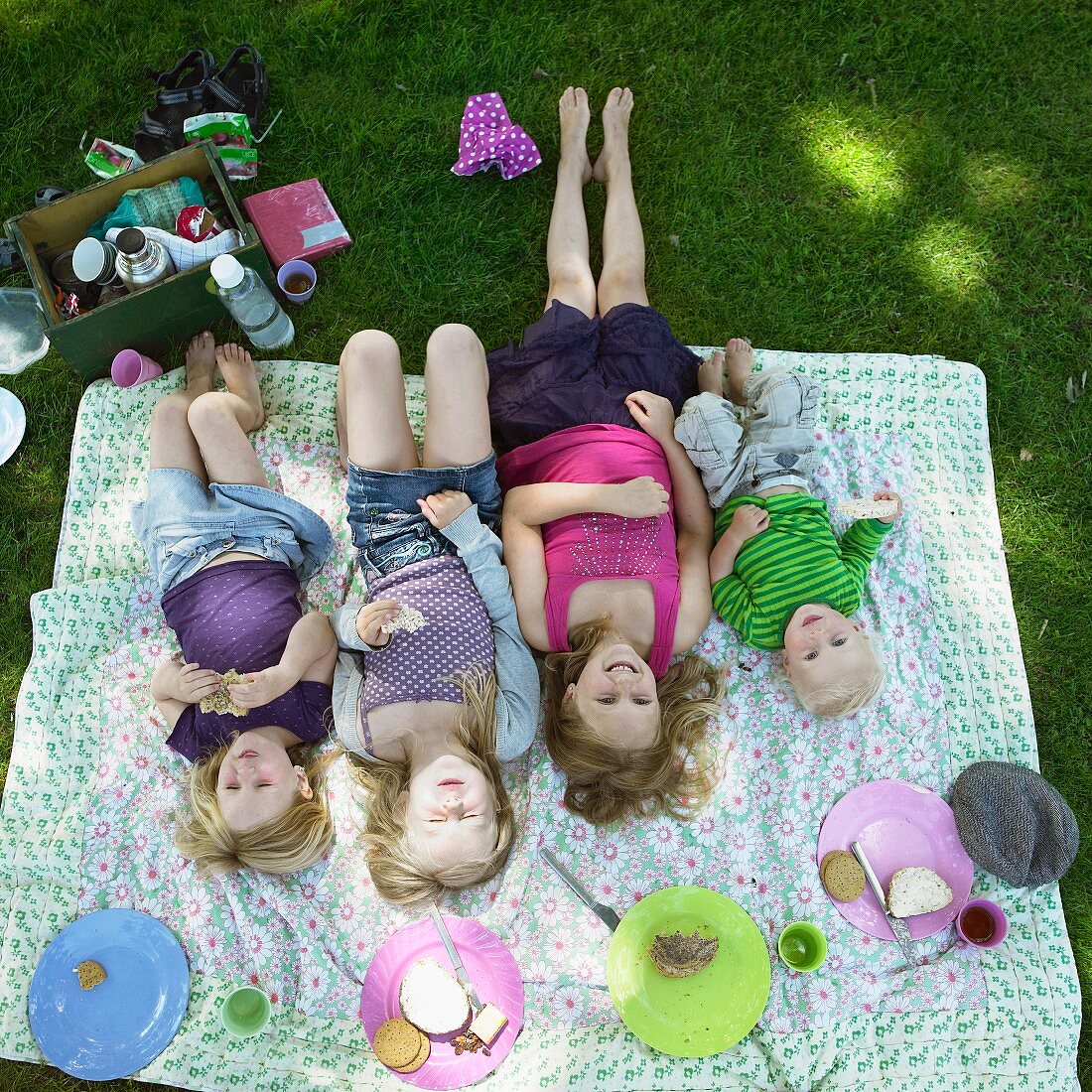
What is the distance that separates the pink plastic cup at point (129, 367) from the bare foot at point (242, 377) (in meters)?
0.28

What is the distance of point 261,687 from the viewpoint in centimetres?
294

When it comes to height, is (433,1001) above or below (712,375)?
below

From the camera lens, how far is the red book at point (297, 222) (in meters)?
3.71

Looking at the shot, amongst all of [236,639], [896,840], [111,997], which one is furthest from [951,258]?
[111,997]

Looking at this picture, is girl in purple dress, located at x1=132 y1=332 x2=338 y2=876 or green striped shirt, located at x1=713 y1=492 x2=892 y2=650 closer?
girl in purple dress, located at x1=132 y1=332 x2=338 y2=876

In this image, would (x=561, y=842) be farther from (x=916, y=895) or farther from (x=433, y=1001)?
(x=916, y=895)

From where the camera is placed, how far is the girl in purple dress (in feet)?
9.64

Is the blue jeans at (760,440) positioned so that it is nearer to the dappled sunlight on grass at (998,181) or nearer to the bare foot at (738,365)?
the bare foot at (738,365)

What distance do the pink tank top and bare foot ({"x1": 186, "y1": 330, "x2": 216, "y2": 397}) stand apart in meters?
1.30

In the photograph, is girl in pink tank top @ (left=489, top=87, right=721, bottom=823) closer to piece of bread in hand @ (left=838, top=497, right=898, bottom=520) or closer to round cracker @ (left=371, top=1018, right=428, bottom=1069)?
piece of bread in hand @ (left=838, top=497, right=898, bottom=520)

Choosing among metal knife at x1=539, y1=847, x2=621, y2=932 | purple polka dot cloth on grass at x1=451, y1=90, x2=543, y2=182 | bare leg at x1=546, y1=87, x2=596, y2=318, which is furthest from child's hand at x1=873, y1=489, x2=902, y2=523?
purple polka dot cloth on grass at x1=451, y1=90, x2=543, y2=182

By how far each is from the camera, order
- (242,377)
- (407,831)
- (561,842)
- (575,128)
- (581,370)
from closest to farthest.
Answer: (407,831) < (561,842) < (581,370) < (242,377) < (575,128)

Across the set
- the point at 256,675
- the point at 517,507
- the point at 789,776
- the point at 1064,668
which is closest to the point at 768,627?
the point at 789,776

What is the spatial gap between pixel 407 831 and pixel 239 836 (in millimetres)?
555
